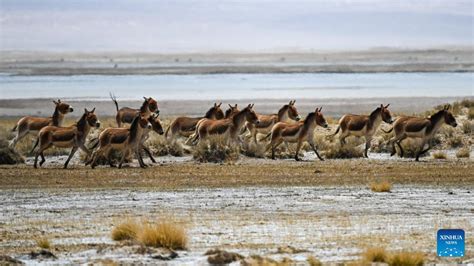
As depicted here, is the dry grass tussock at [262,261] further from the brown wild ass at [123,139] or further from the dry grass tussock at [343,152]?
the dry grass tussock at [343,152]

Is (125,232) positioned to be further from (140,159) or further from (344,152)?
(344,152)

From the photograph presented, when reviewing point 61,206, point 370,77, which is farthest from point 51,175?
point 370,77

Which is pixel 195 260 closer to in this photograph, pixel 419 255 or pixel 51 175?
pixel 419 255

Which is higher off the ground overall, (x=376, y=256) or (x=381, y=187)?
(x=376, y=256)

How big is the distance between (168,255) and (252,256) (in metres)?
1.05

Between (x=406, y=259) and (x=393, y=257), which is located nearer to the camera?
(x=406, y=259)

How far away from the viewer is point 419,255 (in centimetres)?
1255

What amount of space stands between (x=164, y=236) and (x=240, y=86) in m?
51.0

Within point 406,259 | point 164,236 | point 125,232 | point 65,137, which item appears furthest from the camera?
point 65,137

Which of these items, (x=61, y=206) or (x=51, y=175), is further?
(x=51, y=175)

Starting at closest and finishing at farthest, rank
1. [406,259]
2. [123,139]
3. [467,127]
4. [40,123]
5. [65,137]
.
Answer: [406,259] → [123,139] → [65,137] → [40,123] → [467,127]

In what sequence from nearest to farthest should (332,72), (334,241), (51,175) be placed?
Answer: (334,241)
(51,175)
(332,72)

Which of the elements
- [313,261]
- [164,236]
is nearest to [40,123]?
[164,236]

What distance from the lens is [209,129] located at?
26.6 m
